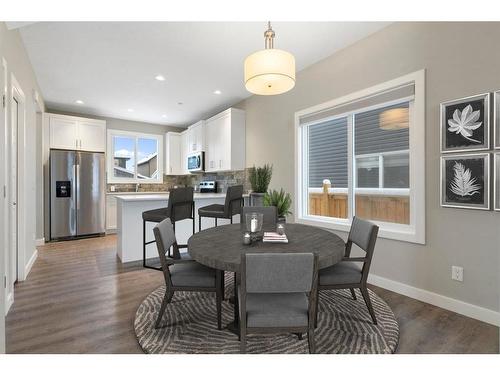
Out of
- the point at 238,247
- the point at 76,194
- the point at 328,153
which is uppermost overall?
the point at 328,153

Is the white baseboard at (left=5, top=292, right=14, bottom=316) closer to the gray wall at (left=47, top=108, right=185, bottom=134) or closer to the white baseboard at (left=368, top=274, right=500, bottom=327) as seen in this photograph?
the white baseboard at (left=368, top=274, right=500, bottom=327)

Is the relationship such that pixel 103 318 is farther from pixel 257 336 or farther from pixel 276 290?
pixel 276 290

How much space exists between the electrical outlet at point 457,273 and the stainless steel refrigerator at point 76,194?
217 inches

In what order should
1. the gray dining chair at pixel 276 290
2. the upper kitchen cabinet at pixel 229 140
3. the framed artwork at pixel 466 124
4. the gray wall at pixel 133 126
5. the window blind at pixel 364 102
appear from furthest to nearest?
the gray wall at pixel 133 126 → the upper kitchen cabinet at pixel 229 140 → the window blind at pixel 364 102 → the framed artwork at pixel 466 124 → the gray dining chair at pixel 276 290

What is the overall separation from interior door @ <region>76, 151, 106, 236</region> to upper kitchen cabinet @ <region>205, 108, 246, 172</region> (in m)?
2.30

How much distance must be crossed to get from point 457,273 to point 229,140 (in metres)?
3.58

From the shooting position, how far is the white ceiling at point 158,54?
2502 millimetres

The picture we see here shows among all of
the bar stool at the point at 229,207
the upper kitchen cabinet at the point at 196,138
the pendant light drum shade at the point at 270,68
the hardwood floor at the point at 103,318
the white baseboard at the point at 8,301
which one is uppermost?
the upper kitchen cabinet at the point at 196,138

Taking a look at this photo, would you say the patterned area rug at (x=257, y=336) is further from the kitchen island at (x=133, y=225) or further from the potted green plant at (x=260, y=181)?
the potted green plant at (x=260, y=181)

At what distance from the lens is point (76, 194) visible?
189 inches

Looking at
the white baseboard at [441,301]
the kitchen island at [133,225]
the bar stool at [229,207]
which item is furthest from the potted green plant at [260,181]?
the white baseboard at [441,301]

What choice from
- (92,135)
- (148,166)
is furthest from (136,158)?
(92,135)
